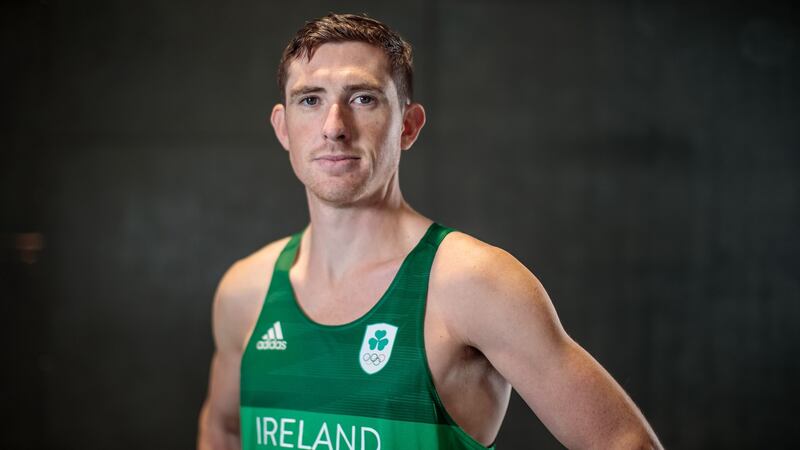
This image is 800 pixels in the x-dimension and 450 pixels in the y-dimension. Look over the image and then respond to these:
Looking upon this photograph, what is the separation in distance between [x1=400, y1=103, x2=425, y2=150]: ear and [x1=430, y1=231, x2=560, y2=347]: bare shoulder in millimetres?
315

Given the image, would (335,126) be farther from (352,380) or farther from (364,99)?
(352,380)

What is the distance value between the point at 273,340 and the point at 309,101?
542 mm

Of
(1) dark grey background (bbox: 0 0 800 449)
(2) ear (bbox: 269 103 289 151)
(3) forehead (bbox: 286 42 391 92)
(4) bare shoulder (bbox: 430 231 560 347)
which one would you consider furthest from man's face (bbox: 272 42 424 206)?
(1) dark grey background (bbox: 0 0 800 449)

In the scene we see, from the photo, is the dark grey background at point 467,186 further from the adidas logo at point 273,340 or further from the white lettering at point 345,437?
the white lettering at point 345,437

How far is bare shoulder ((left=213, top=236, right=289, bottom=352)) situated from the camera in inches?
82.3

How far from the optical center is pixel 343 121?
1.79 m

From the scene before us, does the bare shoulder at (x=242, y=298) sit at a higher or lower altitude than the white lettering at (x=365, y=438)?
higher

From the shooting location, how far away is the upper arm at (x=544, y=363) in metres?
1.59

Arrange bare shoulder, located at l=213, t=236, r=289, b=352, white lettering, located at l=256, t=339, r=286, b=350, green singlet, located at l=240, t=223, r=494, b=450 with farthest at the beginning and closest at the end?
bare shoulder, located at l=213, t=236, r=289, b=352 < white lettering, located at l=256, t=339, r=286, b=350 < green singlet, located at l=240, t=223, r=494, b=450

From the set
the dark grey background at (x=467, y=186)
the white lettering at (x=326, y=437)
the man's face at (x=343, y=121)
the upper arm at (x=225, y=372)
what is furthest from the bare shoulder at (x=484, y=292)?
the dark grey background at (x=467, y=186)

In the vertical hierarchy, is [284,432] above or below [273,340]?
below

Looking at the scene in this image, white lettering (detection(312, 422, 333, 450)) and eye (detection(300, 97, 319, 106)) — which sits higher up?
eye (detection(300, 97, 319, 106))

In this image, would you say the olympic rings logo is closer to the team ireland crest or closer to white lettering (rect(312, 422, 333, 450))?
the team ireland crest

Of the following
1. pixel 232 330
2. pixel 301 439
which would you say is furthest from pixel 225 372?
pixel 301 439
